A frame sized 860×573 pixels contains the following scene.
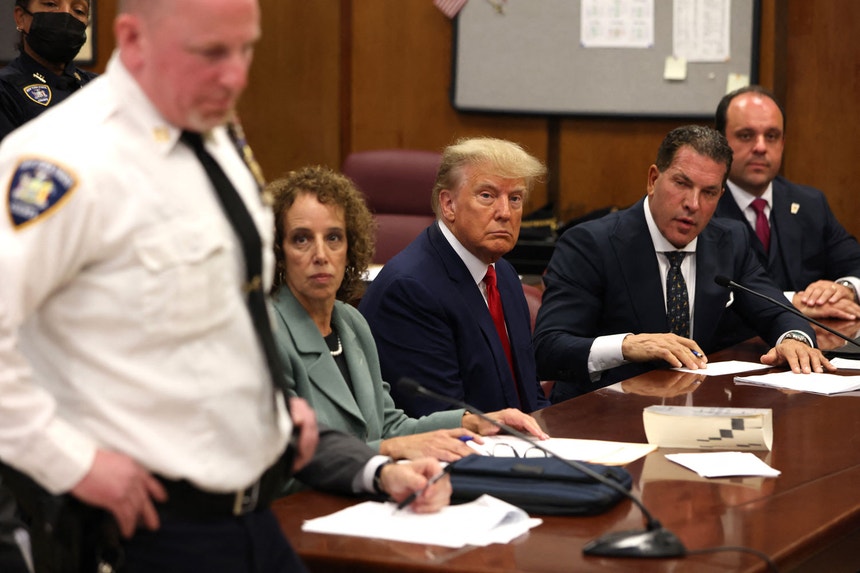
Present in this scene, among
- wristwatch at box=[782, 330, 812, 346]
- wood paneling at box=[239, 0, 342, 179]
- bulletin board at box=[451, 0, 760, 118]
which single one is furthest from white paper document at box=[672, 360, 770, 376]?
wood paneling at box=[239, 0, 342, 179]

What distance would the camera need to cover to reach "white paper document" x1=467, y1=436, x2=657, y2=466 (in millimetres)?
2299

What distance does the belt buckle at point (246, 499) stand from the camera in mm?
1441

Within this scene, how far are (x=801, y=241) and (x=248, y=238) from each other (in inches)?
142

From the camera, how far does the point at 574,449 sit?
236 cm

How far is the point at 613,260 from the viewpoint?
364 centimetres

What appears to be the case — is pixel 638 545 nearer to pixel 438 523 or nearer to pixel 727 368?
pixel 438 523

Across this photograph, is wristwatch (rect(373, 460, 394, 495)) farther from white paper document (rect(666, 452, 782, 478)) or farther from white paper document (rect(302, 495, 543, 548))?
white paper document (rect(666, 452, 782, 478))

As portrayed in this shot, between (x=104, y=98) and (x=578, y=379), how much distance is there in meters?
2.32

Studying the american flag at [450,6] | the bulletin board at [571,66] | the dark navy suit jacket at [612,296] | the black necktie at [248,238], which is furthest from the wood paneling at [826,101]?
the black necktie at [248,238]

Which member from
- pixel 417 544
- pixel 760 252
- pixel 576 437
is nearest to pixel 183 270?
pixel 417 544

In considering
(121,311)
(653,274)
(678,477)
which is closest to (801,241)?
(653,274)

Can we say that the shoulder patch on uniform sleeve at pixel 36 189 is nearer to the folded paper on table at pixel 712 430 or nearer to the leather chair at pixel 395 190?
the folded paper on table at pixel 712 430

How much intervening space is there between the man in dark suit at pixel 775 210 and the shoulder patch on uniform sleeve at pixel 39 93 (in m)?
2.45

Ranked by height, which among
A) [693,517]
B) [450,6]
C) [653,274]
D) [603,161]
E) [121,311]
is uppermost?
[450,6]
